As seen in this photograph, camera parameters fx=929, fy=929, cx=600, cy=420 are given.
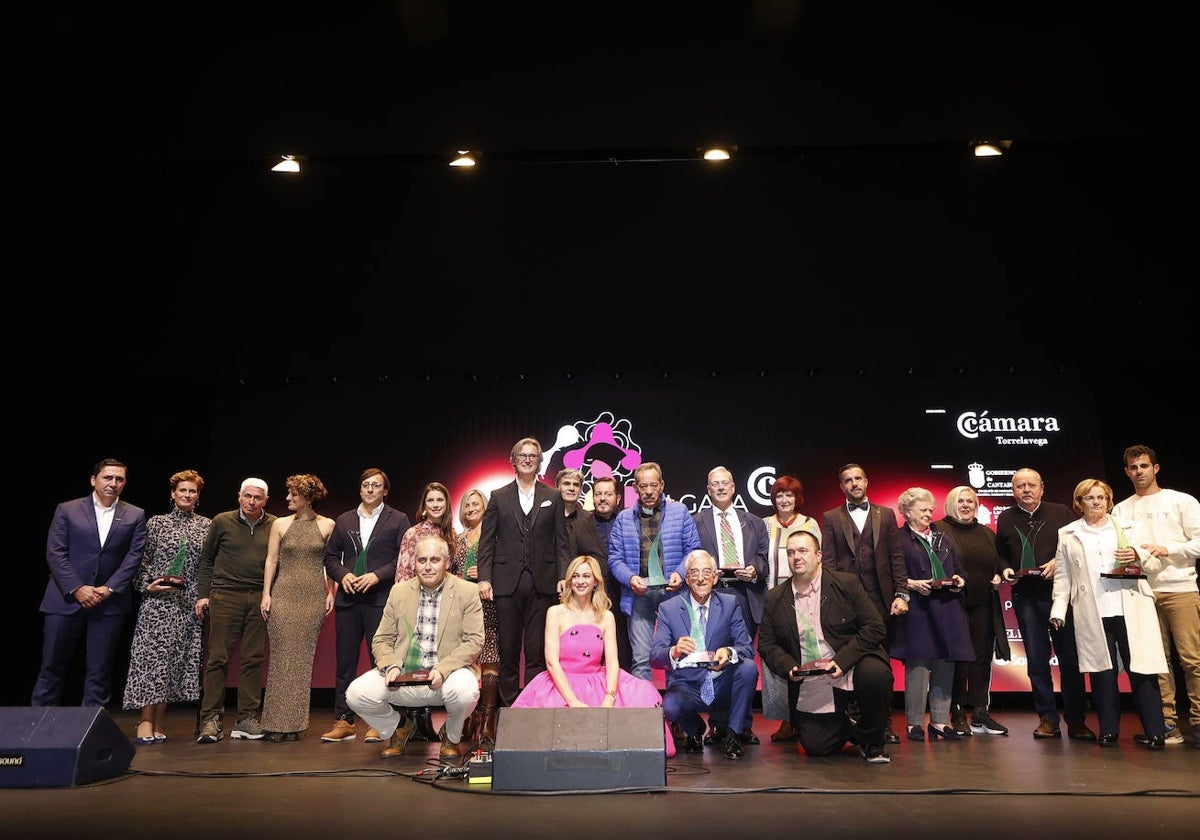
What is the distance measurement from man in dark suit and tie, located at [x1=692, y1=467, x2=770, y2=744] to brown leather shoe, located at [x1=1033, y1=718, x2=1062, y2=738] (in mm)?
1632

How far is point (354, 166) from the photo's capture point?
6203 mm

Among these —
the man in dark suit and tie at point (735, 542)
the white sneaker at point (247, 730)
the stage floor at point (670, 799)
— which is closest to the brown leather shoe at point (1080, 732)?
the stage floor at point (670, 799)

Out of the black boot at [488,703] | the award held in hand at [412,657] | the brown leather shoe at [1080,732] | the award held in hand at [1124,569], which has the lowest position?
the brown leather shoe at [1080,732]

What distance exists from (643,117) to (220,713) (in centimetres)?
412

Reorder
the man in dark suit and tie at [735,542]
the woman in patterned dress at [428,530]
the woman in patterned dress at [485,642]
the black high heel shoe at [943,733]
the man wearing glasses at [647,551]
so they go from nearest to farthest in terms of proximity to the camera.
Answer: the woman in patterned dress at [485,642], the black high heel shoe at [943,733], the man wearing glasses at [647,551], the woman in patterned dress at [428,530], the man in dark suit and tie at [735,542]

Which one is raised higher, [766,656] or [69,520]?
[69,520]

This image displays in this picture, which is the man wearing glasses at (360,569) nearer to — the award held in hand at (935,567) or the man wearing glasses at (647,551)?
the man wearing glasses at (647,551)

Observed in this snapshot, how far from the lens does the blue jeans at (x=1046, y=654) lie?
5.11 m

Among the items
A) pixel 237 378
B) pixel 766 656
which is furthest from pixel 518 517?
pixel 237 378

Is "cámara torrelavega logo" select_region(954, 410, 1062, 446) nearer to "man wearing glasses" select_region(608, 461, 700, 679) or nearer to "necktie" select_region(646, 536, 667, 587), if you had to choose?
"man wearing glasses" select_region(608, 461, 700, 679)

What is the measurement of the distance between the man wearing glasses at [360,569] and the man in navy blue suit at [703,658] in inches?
67.0

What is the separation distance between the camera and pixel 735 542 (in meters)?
5.53

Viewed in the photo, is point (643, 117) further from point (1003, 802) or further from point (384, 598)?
point (1003, 802)

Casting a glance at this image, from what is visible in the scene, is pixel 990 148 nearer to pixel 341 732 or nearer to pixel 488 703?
pixel 488 703
